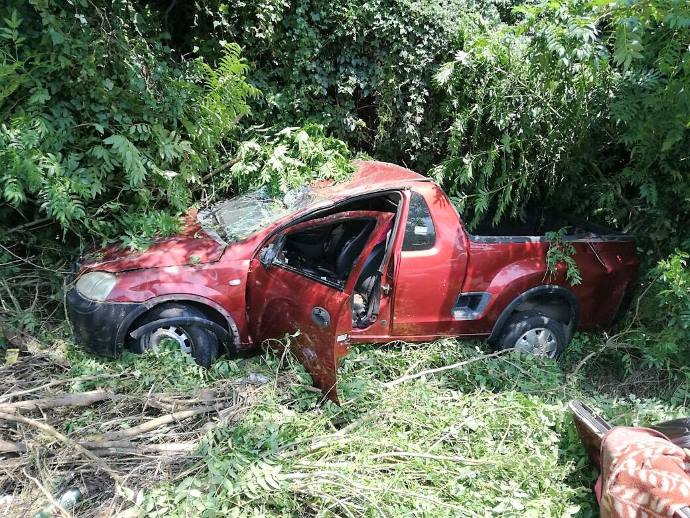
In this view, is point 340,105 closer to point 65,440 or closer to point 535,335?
point 535,335

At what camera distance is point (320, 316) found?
3305 millimetres

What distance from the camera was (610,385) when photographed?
167 inches

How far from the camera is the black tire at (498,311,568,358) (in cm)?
423

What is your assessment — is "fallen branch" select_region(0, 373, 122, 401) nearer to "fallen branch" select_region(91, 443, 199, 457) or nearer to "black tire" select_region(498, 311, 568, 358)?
"fallen branch" select_region(91, 443, 199, 457)

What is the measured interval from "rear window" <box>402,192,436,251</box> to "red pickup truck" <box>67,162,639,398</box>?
0.04 feet

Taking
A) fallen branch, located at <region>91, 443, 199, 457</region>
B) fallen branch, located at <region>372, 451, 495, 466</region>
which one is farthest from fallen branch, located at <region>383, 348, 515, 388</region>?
fallen branch, located at <region>91, 443, 199, 457</region>

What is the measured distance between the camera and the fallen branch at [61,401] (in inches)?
117

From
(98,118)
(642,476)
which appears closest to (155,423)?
(98,118)

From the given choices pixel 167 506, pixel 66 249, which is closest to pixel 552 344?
pixel 167 506

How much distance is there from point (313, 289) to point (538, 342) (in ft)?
6.87

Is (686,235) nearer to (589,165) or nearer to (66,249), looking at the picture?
(589,165)

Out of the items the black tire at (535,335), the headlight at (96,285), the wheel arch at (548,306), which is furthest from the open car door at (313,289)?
the black tire at (535,335)

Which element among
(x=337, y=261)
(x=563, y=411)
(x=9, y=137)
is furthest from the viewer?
(x=337, y=261)

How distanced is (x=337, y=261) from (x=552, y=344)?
1.95 meters
